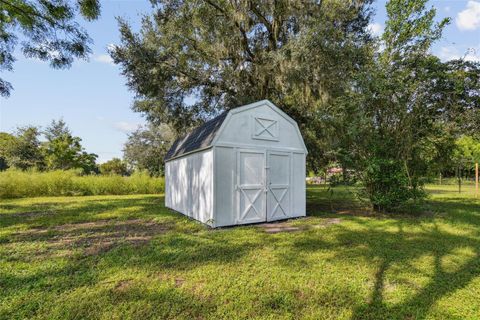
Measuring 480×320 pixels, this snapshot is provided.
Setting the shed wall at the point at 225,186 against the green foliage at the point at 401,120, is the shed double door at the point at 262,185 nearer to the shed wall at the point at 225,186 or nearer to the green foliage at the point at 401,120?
the shed wall at the point at 225,186

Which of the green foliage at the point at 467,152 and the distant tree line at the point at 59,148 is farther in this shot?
the distant tree line at the point at 59,148

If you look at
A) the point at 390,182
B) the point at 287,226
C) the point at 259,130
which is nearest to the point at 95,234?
the point at 287,226

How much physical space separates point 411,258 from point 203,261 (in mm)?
3395

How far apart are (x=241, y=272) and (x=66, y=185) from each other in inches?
617

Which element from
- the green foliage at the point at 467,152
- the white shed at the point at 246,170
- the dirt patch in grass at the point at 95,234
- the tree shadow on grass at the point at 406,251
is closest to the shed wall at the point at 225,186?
the white shed at the point at 246,170

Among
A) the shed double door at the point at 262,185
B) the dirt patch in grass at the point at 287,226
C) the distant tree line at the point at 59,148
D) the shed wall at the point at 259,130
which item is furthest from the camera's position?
the distant tree line at the point at 59,148

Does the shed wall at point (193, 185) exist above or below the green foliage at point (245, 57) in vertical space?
below

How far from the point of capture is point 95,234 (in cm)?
576

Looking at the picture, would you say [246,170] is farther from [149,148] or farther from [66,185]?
[149,148]

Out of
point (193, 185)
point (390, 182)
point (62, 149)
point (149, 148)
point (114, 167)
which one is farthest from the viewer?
point (114, 167)

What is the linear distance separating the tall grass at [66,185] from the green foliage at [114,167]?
1690 centimetres

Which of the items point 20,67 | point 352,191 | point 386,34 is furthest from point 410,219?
point 20,67

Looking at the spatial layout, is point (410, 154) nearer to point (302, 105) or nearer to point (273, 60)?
point (302, 105)

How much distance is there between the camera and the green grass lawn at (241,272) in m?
2.62
